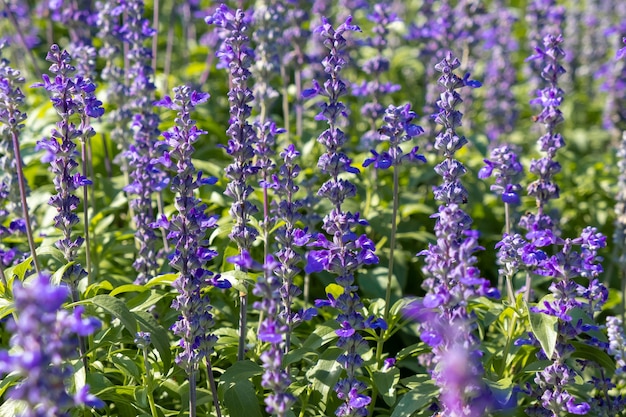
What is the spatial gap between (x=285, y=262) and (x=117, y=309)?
846 mm

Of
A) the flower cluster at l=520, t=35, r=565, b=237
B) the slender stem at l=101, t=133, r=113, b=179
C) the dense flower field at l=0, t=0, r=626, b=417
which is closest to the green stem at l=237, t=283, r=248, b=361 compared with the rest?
the dense flower field at l=0, t=0, r=626, b=417

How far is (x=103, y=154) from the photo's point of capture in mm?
6988

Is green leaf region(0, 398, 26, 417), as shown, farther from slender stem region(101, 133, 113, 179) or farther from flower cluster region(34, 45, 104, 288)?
slender stem region(101, 133, 113, 179)

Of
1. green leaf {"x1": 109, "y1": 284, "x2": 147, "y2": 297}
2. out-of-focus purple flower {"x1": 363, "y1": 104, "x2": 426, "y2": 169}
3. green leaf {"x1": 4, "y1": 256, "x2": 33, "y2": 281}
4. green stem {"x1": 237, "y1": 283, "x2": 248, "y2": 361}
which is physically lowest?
green stem {"x1": 237, "y1": 283, "x2": 248, "y2": 361}

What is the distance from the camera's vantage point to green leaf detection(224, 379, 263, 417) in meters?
3.97

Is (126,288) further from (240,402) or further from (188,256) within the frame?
(240,402)

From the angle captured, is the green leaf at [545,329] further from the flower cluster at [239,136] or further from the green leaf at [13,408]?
the green leaf at [13,408]

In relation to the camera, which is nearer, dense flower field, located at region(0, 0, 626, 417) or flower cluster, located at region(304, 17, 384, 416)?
dense flower field, located at region(0, 0, 626, 417)

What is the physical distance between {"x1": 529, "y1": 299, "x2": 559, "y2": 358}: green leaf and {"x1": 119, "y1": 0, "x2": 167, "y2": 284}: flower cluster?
2.26 m

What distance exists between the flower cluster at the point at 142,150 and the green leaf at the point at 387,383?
163 cm

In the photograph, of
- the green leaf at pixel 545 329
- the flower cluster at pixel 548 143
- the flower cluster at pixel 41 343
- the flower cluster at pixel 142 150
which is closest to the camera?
the flower cluster at pixel 41 343

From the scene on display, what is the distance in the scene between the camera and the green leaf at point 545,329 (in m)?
3.83

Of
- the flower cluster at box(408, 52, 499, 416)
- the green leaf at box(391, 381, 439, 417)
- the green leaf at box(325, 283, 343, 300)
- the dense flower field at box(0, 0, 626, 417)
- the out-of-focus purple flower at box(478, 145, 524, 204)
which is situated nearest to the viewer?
the flower cluster at box(408, 52, 499, 416)

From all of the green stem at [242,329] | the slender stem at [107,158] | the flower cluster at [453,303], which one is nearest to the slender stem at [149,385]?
the green stem at [242,329]
